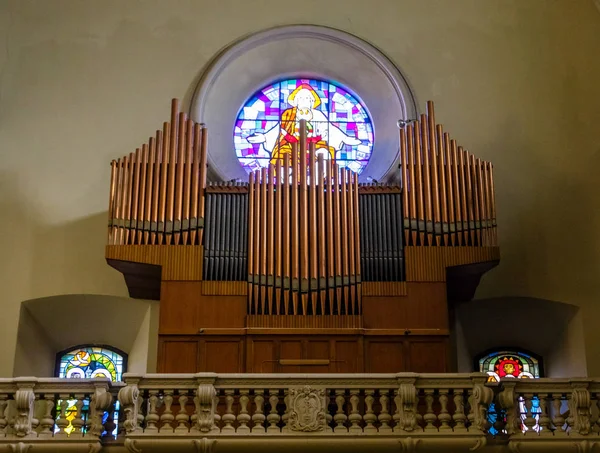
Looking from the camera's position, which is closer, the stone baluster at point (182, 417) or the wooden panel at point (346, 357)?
the stone baluster at point (182, 417)

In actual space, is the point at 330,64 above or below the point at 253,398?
above

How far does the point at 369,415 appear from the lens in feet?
40.3

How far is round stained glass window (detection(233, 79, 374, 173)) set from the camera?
16.8 metres

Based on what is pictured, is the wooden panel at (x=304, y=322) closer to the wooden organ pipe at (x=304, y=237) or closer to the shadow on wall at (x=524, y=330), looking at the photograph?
the wooden organ pipe at (x=304, y=237)

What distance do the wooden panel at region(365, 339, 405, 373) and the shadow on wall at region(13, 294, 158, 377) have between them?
11.0ft

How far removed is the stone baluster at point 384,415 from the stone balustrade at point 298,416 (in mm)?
12

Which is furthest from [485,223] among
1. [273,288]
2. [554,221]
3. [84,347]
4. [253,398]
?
[84,347]

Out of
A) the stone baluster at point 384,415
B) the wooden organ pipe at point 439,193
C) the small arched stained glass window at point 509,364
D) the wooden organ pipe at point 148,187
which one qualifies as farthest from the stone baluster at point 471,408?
the wooden organ pipe at point 148,187

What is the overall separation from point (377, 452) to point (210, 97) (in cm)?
683

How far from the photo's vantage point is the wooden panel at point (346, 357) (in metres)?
13.6

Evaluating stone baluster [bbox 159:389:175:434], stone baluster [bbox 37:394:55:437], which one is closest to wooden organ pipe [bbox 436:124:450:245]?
stone baluster [bbox 159:389:175:434]

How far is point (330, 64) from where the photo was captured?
1716cm

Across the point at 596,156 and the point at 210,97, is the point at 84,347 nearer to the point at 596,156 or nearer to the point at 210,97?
the point at 210,97

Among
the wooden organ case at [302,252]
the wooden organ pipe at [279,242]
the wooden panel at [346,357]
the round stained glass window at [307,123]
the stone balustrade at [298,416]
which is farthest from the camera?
the round stained glass window at [307,123]
